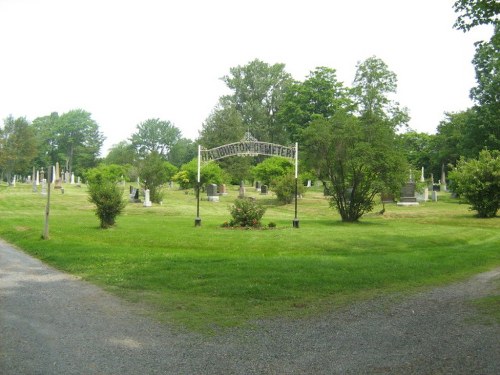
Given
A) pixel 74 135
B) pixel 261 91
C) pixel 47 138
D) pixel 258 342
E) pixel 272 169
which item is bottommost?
pixel 258 342

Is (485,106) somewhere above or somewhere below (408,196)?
above

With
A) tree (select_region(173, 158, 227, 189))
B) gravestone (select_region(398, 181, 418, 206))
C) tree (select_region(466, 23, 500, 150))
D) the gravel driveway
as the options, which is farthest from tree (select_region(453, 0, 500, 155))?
the gravel driveway

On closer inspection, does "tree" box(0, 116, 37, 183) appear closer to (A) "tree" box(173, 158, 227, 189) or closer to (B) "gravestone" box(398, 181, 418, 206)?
(A) "tree" box(173, 158, 227, 189)

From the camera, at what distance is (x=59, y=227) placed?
21391 millimetres

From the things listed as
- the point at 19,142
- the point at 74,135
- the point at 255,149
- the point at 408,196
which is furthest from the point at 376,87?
the point at 74,135

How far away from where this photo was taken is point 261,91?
8112 centimetres

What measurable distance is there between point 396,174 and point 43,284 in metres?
18.4

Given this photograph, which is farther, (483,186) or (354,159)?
(483,186)

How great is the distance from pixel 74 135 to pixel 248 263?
107m

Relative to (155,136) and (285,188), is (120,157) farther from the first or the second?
(285,188)

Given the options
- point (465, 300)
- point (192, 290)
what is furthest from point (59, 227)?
point (465, 300)

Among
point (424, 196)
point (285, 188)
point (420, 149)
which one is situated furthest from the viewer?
point (420, 149)

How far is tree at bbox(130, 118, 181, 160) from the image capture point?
411 ft

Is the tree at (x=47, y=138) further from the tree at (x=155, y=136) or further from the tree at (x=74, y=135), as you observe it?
the tree at (x=155, y=136)
